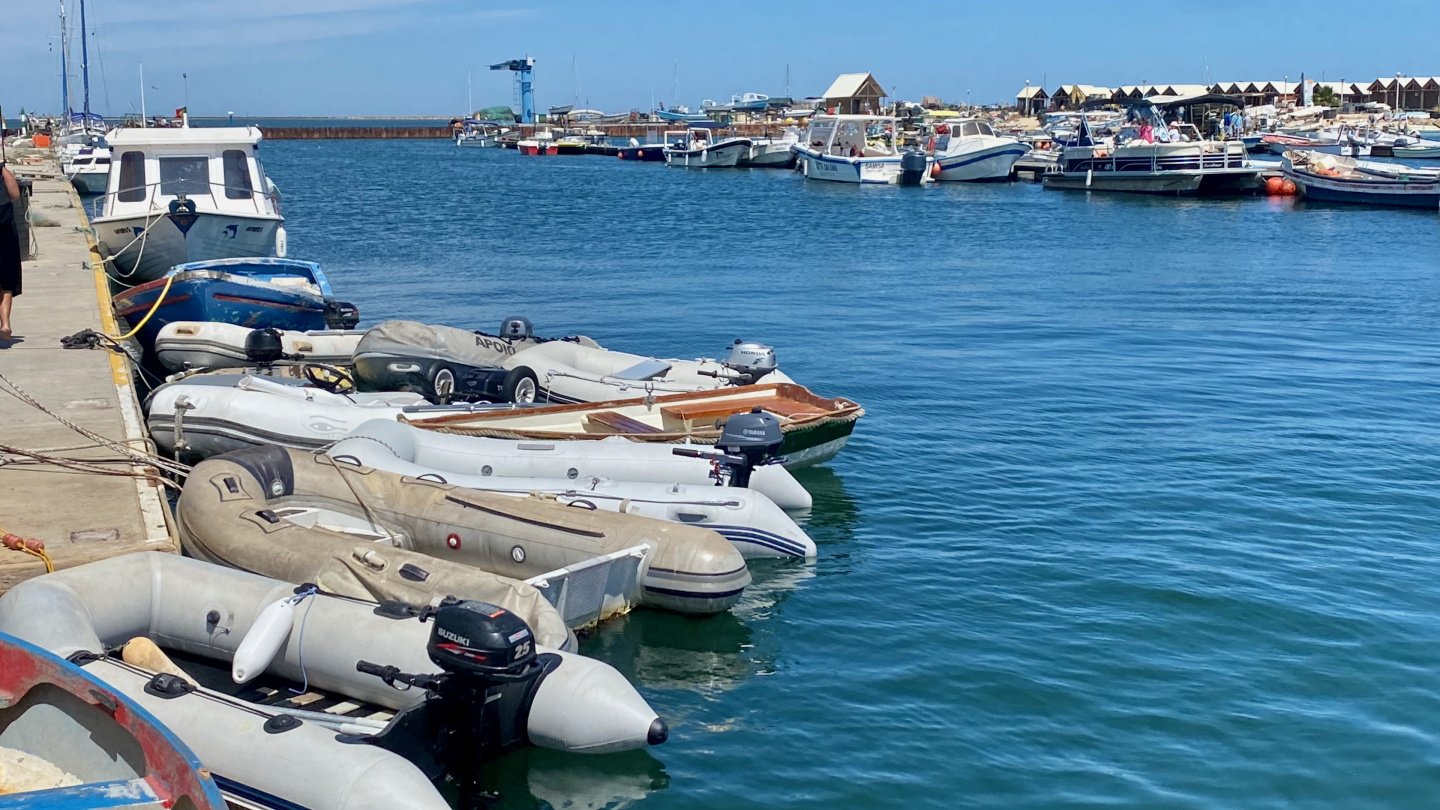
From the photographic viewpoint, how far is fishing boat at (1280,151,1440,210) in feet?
146

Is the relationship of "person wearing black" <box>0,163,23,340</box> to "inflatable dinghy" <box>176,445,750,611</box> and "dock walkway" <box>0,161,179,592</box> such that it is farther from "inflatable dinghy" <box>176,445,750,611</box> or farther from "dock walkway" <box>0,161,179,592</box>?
"inflatable dinghy" <box>176,445,750,611</box>

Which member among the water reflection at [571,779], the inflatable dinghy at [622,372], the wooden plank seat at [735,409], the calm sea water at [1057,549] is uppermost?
the inflatable dinghy at [622,372]

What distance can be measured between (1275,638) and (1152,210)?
132ft

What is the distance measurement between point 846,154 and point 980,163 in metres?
6.18

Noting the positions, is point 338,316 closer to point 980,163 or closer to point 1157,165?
point 1157,165

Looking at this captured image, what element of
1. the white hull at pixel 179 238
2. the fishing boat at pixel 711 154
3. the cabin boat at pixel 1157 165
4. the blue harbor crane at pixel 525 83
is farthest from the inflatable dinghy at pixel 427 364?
the blue harbor crane at pixel 525 83

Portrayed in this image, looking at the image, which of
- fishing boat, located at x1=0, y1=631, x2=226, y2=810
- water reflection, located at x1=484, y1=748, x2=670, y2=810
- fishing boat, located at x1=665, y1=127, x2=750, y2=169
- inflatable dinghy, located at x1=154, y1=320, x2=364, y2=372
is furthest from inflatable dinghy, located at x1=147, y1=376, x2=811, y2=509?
fishing boat, located at x1=665, y1=127, x2=750, y2=169

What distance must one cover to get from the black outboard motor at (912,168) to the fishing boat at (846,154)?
0.26m

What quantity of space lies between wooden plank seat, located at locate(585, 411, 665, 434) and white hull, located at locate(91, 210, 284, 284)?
377 inches

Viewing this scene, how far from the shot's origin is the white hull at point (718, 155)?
251 ft

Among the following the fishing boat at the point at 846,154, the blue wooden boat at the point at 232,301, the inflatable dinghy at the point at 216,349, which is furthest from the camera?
the fishing boat at the point at 846,154

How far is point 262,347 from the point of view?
1403cm

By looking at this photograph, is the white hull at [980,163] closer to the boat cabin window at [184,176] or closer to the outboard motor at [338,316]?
the boat cabin window at [184,176]

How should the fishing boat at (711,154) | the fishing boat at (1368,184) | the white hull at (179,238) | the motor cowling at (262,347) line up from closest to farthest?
the motor cowling at (262,347) → the white hull at (179,238) → the fishing boat at (1368,184) → the fishing boat at (711,154)
